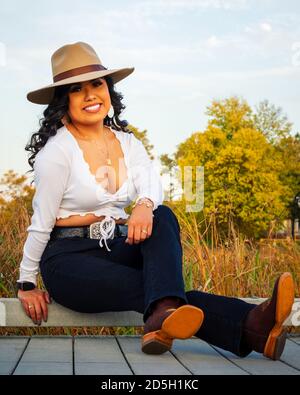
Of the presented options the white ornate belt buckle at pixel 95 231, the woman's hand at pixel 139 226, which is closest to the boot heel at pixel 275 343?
the woman's hand at pixel 139 226

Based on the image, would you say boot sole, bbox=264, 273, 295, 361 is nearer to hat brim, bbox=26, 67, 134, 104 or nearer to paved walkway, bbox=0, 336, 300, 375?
paved walkway, bbox=0, 336, 300, 375

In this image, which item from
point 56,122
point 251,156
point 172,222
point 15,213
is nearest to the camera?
point 172,222

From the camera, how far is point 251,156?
2889cm

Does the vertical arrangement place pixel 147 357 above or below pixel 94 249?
below

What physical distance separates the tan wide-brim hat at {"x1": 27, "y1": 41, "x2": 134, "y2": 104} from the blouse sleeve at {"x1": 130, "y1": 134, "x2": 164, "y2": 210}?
16.0 inches

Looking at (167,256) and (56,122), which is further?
(56,122)

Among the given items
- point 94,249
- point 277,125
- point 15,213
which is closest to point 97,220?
point 94,249

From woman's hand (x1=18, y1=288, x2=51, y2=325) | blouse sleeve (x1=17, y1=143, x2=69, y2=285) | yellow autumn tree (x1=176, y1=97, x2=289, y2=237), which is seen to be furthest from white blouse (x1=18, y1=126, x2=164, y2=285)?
yellow autumn tree (x1=176, y1=97, x2=289, y2=237)

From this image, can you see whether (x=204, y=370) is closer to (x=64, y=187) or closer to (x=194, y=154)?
(x=64, y=187)

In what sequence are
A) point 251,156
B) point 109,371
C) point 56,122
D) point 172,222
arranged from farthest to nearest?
point 251,156
point 56,122
point 172,222
point 109,371

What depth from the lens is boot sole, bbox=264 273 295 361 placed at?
9.32ft

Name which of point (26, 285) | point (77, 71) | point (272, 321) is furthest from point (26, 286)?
point (272, 321)

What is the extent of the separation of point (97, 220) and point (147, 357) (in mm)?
684

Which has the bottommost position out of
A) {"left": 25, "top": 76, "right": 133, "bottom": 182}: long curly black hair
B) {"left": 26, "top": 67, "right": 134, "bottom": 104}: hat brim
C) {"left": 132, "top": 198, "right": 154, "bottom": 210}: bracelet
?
{"left": 132, "top": 198, "right": 154, "bottom": 210}: bracelet
